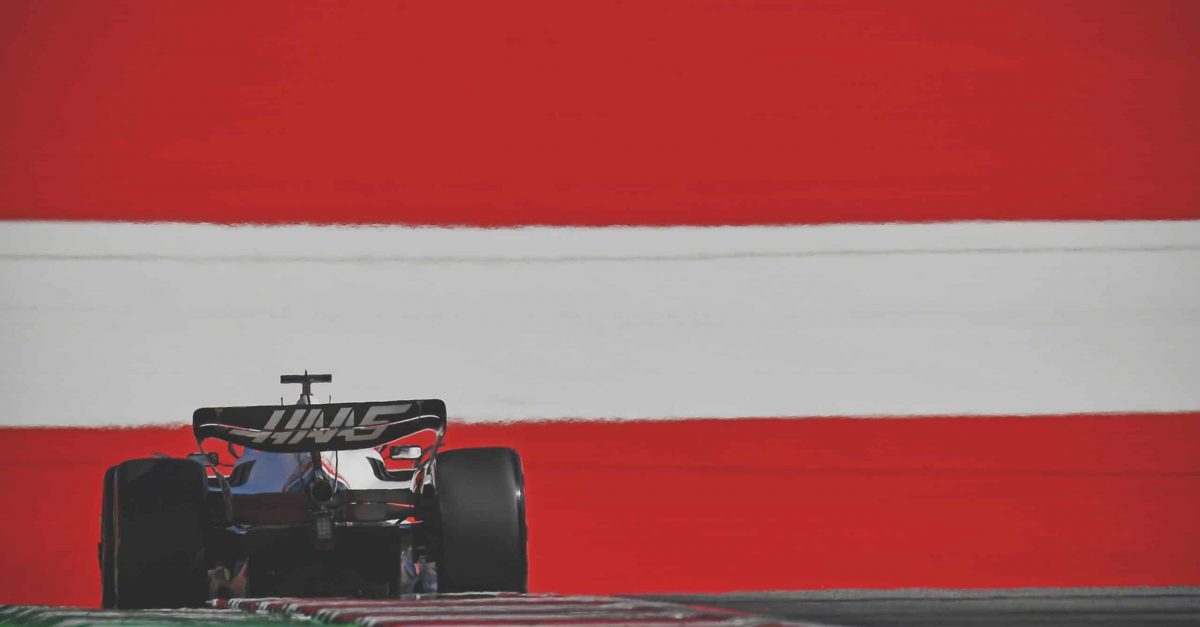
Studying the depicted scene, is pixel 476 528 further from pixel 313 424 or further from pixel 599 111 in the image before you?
pixel 599 111

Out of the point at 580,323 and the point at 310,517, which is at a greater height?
the point at 580,323

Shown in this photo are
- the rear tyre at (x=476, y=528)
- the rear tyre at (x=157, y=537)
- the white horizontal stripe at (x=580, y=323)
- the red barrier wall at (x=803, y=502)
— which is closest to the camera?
the rear tyre at (x=157, y=537)

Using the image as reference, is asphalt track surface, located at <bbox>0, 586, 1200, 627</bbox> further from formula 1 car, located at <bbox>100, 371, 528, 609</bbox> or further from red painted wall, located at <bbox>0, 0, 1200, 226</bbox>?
red painted wall, located at <bbox>0, 0, 1200, 226</bbox>

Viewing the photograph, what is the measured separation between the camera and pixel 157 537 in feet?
13.4

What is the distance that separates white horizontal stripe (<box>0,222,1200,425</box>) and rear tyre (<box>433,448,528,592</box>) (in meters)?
Result: 1.74

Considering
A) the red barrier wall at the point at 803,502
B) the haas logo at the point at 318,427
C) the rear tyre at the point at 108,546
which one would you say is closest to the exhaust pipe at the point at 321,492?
the haas logo at the point at 318,427

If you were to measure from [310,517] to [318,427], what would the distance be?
272mm

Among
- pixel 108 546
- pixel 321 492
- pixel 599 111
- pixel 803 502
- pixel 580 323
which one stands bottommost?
pixel 108 546

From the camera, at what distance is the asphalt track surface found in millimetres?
3320

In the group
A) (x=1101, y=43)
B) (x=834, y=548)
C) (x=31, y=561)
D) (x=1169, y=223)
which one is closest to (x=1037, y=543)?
(x=834, y=548)

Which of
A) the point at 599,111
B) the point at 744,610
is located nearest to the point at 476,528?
the point at 744,610

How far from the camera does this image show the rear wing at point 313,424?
409cm

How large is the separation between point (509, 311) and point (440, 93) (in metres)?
1.04

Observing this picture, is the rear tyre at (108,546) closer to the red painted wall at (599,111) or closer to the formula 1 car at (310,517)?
the formula 1 car at (310,517)
